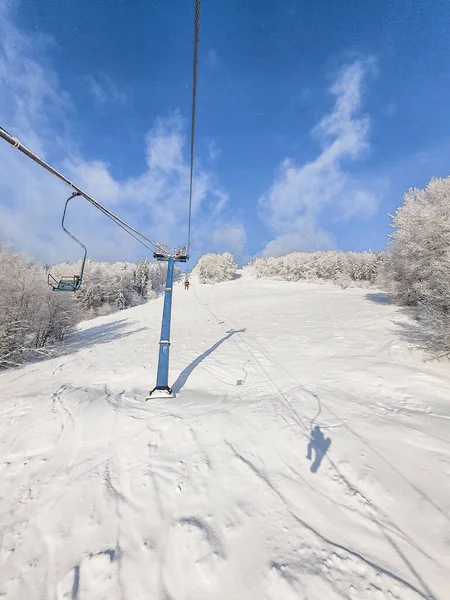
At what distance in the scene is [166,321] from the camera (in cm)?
744

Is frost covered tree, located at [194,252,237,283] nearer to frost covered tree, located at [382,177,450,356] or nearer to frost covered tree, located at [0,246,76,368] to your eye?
frost covered tree, located at [382,177,450,356]

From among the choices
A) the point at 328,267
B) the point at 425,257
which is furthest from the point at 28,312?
the point at 328,267

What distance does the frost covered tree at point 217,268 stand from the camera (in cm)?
6084

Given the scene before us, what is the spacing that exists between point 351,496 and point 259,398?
10.8ft

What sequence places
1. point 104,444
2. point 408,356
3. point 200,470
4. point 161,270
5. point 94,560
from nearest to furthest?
point 94,560
point 200,470
point 104,444
point 408,356
point 161,270

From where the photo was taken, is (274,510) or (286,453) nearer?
(274,510)

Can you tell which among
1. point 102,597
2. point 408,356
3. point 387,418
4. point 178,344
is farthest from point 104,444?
point 408,356

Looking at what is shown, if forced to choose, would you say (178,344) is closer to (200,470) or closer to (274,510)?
(200,470)

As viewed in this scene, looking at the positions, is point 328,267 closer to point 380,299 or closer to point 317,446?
point 380,299

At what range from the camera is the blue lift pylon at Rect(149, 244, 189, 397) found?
7.02m

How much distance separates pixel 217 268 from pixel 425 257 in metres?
50.0

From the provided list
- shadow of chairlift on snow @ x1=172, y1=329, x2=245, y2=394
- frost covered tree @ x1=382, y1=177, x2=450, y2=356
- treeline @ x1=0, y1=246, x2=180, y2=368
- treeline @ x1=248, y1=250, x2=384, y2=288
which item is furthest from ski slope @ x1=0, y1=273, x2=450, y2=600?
treeline @ x1=248, y1=250, x2=384, y2=288

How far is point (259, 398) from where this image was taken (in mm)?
6762

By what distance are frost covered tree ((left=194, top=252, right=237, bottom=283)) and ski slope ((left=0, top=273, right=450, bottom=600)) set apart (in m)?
53.2
